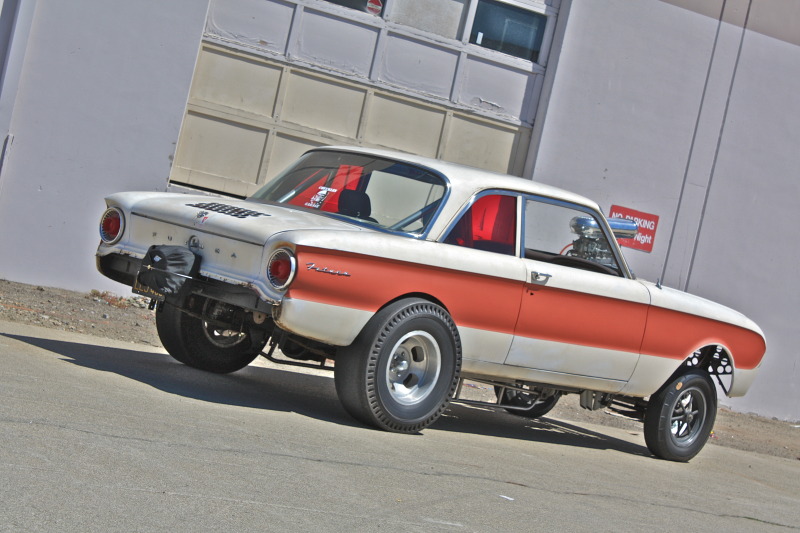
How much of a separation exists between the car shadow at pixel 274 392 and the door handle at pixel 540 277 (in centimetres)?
119

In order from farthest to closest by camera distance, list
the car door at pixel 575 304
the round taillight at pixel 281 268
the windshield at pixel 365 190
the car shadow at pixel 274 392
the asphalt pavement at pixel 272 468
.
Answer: the car door at pixel 575 304, the windshield at pixel 365 190, the car shadow at pixel 274 392, the round taillight at pixel 281 268, the asphalt pavement at pixel 272 468

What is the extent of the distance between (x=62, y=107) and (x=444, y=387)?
6.32 m

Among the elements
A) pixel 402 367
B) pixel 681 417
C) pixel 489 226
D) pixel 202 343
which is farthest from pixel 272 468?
pixel 681 417

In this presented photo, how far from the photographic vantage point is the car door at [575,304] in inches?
260

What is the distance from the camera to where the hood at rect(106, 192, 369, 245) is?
18.6ft

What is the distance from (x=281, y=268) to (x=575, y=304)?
7.15 feet

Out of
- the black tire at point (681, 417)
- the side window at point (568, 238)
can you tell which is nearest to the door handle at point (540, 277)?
the side window at point (568, 238)

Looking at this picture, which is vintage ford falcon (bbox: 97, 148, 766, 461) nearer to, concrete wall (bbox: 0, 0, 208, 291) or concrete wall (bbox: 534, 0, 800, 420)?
concrete wall (bbox: 0, 0, 208, 291)

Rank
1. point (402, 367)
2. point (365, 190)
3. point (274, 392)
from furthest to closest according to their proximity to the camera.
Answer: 1. point (274, 392)
2. point (365, 190)
3. point (402, 367)

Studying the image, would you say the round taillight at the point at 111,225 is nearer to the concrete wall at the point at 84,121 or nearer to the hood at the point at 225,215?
the hood at the point at 225,215

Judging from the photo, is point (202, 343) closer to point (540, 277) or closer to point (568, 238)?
point (540, 277)

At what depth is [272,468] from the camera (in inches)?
173

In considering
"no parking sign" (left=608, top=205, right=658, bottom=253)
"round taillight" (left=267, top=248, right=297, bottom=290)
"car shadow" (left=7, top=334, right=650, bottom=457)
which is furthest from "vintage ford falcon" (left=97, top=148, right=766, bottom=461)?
"no parking sign" (left=608, top=205, right=658, bottom=253)

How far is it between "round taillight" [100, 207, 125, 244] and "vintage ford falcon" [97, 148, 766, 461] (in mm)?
10
